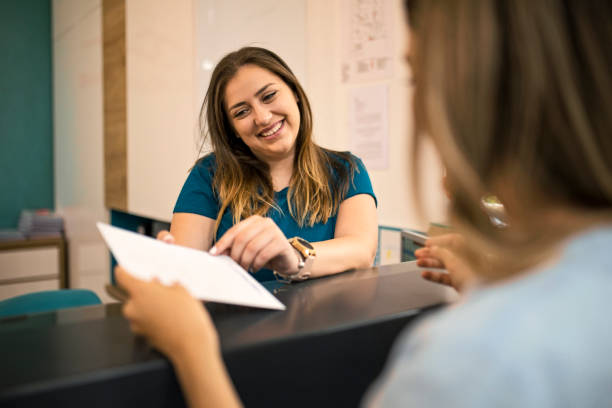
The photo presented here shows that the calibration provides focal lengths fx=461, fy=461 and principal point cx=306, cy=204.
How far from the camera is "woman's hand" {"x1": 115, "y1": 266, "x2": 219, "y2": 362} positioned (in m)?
0.45

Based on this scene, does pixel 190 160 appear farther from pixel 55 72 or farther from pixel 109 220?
pixel 55 72

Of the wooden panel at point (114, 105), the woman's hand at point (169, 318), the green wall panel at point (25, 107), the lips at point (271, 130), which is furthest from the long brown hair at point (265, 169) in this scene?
the green wall panel at point (25, 107)

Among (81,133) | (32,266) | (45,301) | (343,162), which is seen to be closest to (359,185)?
(343,162)

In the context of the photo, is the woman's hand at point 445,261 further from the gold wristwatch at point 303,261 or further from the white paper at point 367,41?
the white paper at point 367,41

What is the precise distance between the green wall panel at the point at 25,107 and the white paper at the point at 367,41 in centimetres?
349

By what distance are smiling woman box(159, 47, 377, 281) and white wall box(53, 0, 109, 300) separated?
2.27 m

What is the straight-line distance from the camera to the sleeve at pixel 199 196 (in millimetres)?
1348

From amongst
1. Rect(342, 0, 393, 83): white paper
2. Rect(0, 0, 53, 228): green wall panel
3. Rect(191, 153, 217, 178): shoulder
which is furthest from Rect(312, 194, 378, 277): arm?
Rect(0, 0, 53, 228): green wall panel

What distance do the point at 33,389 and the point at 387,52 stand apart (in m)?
1.73

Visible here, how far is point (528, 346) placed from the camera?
306mm

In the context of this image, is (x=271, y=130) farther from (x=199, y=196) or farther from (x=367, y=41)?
(x=367, y=41)

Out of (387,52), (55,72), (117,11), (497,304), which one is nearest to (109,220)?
(117,11)

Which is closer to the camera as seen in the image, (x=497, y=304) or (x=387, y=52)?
(x=497, y=304)

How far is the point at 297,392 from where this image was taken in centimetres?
53
